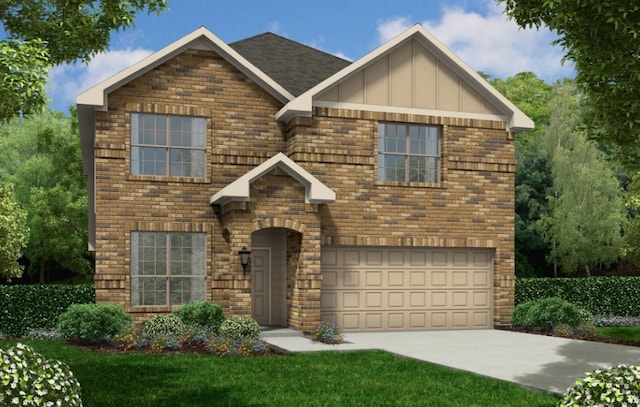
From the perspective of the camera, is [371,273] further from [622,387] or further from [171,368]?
[622,387]

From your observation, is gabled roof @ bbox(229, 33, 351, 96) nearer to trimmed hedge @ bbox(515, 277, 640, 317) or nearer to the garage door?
the garage door

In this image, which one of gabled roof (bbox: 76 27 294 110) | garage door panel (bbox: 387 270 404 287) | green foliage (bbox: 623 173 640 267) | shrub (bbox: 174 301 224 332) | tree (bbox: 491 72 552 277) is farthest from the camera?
tree (bbox: 491 72 552 277)

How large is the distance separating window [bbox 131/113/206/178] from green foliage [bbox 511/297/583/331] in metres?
9.87

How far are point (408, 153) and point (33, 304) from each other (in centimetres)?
1158

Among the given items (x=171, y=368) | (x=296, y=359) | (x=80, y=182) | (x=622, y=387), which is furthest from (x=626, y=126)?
(x=80, y=182)

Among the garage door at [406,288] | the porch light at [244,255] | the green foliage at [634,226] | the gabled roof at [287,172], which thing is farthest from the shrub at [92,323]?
the green foliage at [634,226]

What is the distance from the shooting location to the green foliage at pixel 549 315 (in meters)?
20.3

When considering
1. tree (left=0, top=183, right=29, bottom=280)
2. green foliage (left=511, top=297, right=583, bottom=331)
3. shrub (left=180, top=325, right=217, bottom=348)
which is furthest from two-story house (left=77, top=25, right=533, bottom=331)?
tree (left=0, top=183, right=29, bottom=280)

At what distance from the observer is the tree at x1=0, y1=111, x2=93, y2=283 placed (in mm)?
37594

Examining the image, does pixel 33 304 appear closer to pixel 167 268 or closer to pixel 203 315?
pixel 167 268

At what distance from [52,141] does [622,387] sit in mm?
34784

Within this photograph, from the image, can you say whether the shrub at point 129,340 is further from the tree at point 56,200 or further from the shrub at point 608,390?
the tree at point 56,200

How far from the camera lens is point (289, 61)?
23.4 metres

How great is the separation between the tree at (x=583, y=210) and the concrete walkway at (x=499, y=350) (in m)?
21.6
